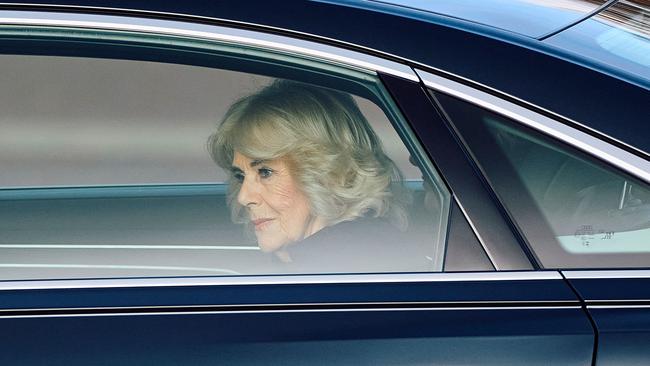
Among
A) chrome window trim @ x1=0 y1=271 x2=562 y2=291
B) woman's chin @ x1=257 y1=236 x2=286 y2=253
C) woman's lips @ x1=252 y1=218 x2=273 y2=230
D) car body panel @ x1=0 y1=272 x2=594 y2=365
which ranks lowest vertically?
car body panel @ x1=0 y1=272 x2=594 y2=365

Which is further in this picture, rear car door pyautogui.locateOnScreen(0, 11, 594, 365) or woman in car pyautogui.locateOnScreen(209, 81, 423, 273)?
woman in car pyautogui.locateOnScreen(209, 81, 423, 273)

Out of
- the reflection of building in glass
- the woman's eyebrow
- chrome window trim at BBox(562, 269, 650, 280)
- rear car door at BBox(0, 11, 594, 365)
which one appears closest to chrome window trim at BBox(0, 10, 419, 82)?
rear car door at BBox(0, 11, 594, 365)

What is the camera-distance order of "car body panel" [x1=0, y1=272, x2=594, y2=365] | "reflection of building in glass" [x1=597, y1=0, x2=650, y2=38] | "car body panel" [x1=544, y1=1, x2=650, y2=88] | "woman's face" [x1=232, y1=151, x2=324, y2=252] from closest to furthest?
"car body panel" [x1=0, y1=272, x2=594, y2=365]
"car body panel" [x1=544, y1=1, x2=650, y2=88]
"woman's face" [x1=232, y1=151, x2=324, y2=252]
"reflection of building in glass" [x1=597, y1=0, x2=650, y2=38]

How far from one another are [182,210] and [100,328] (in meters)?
0.68

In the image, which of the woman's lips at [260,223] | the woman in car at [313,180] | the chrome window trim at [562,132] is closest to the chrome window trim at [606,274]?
the chrome window trim at [562,132]

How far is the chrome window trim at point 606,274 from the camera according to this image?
196 cm

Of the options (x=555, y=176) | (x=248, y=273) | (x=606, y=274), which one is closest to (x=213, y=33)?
(x=248, y=273)

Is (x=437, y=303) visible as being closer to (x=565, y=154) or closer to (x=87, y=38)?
(x=565, y=154)

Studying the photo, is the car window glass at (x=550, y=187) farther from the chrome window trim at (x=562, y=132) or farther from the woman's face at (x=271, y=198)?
the woman's face at (x=271, y=198)

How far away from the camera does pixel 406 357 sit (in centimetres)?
187

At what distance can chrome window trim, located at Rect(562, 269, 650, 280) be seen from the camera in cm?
196

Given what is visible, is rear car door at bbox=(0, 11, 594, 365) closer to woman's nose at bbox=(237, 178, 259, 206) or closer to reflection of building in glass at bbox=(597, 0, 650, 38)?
woman's nose at bbox=(237, 178, 259, 206)

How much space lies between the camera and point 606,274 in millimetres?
1974

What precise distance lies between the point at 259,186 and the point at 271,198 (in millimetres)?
48
